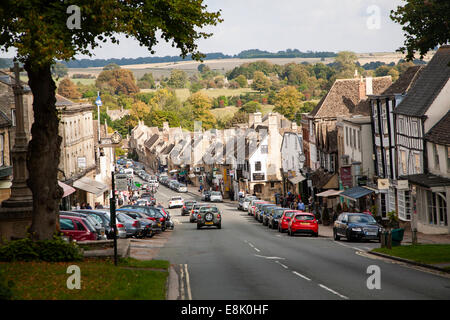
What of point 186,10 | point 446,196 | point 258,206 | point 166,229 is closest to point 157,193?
point 258,206

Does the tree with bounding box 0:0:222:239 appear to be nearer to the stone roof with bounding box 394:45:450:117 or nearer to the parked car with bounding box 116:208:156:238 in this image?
the parked car with bounding box 116:208:156:238

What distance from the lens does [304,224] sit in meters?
43.8

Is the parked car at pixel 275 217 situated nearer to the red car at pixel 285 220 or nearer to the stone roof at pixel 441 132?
the red car at pixel 285 220

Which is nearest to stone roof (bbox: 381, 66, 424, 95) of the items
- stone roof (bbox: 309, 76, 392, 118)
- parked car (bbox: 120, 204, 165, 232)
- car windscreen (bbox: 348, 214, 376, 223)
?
car windscreen (bbox: 348, 214, 376, 223)

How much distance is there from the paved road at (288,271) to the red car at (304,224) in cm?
308

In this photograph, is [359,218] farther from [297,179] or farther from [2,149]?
[297,179]

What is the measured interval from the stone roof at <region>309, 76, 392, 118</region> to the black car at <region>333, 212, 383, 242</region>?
33.3 meters

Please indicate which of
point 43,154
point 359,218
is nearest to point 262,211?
point 359,218

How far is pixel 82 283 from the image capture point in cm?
1706

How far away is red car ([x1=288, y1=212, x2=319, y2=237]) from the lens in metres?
43.6

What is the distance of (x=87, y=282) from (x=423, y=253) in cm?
1565

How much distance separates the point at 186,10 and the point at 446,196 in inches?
933

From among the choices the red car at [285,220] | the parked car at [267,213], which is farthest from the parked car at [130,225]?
the parked car at [267,213]

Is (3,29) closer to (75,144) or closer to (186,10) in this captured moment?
(186,10)
